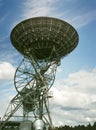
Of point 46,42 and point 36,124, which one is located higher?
point 46,42

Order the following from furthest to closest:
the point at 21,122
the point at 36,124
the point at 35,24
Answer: the point at 21,122 < the point at 35,24 < the point at 36,124

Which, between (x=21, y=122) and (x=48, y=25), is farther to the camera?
(x=21, y=122)

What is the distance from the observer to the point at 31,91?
5397 cm

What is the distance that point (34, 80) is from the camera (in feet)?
178

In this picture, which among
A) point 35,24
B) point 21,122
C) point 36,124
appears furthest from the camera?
point 21,122

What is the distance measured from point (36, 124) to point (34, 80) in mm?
10264

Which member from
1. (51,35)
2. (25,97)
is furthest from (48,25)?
(25,97)

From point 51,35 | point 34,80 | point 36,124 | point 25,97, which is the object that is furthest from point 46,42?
point 36,124

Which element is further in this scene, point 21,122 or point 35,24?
point 21,122

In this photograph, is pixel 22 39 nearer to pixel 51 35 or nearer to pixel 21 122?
pixel 51 35

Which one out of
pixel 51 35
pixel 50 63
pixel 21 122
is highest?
pixel 51 35

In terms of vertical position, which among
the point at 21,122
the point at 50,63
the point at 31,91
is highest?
the point at 50,63

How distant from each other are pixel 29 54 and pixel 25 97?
27.4 feet

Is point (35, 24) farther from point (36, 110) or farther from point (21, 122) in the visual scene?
point (21, 122)
